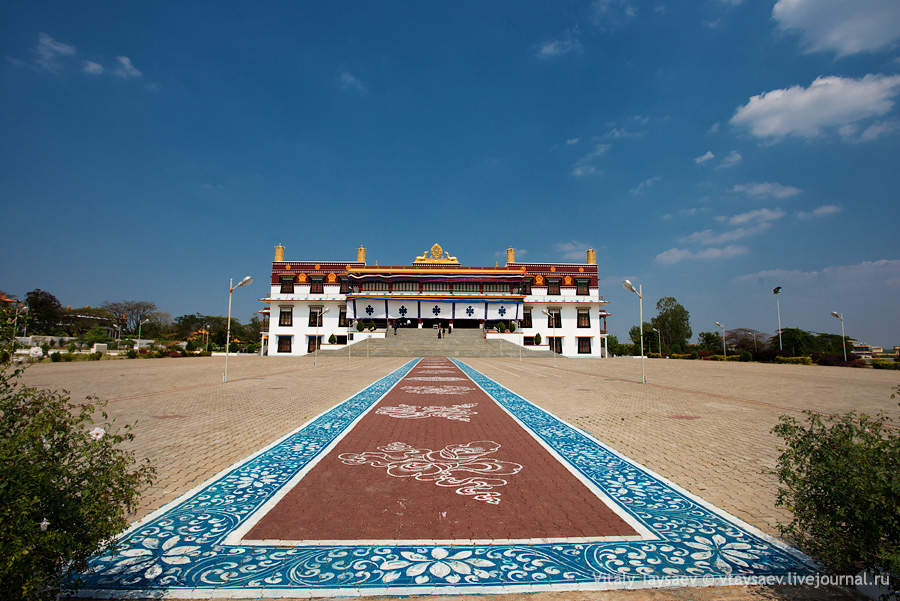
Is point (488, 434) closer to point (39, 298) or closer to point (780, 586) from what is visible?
point (780, 586)

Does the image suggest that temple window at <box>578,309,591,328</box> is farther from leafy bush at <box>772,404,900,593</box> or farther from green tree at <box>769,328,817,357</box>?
leafy bush at <box>772,404,900,593</box>

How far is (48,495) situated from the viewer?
2.08 meters

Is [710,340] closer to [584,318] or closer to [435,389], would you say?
[584,318]

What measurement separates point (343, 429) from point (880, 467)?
664cm

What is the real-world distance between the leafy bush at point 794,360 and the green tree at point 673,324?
31949 mm

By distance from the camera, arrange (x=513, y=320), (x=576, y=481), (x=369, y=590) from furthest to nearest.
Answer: (x=513, y=320) → (x=576, y=481) → (x=369, y=590)

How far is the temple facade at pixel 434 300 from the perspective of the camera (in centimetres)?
4622

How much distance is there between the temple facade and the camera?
46.2 metres

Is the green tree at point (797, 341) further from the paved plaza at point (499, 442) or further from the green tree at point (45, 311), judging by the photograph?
the green tree at point (45, 311)

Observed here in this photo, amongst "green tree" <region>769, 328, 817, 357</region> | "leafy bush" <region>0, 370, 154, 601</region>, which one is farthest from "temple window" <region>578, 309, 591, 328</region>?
A: "leafy bush" <region>0, 370, 154, 601</region>

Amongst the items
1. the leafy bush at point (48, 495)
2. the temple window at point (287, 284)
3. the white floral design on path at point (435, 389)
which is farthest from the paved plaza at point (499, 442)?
the temple window at point (287, 284)

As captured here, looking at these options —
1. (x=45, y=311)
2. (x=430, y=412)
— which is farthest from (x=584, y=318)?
(x=45, y=311)

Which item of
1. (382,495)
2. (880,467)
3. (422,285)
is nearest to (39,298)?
(422,285)

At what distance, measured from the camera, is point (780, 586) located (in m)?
2.83
